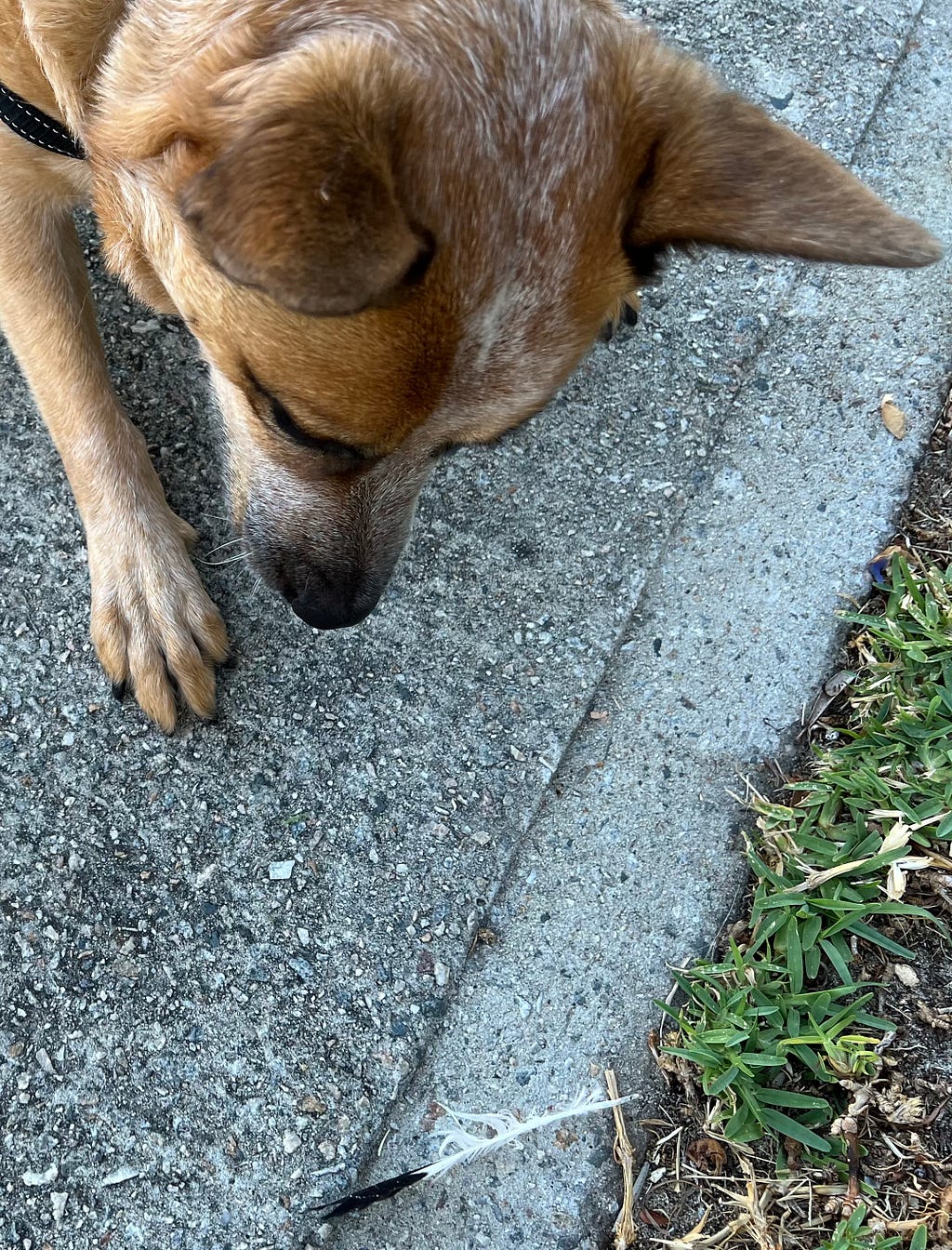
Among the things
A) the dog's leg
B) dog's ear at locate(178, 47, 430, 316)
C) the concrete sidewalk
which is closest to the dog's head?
dog's ear at locate(178, 47, 430, 316)

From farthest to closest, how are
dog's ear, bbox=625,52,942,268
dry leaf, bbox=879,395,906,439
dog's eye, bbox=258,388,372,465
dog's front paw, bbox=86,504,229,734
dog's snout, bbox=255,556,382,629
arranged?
dry leaf, bbox=879,395,906,439
dog's front paw, bbox=86,504,229,734
dog's snout, bbox=255,556,382,629
dog's eye, bbox=258,388,372,465
dog's ear, bbox=625,52,942,268

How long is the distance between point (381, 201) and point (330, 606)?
109 centimetres

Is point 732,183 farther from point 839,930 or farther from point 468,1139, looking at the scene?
point 468,1139

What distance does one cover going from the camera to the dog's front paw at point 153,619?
2545mm

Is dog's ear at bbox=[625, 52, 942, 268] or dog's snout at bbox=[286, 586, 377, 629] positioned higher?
dog's ear at bbox=[625, 52, 942, 268]

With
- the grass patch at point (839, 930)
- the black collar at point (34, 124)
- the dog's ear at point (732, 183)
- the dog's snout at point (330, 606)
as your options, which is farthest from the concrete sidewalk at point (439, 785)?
the dog's ear at point (732, 183)

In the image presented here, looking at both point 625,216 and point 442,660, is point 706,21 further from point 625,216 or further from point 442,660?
point 442,660

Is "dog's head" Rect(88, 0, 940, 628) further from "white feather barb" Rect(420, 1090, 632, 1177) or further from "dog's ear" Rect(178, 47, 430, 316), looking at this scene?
"white feather barb" Rect(420, 1090, 632, 1177)

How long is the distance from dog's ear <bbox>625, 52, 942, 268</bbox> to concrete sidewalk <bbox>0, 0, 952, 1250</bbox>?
106 cm

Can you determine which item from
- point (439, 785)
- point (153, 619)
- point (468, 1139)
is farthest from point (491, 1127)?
point (153, 619)

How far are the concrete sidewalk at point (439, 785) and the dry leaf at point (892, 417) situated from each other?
42 millimetres

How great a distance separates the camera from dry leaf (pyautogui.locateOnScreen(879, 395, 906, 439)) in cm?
300

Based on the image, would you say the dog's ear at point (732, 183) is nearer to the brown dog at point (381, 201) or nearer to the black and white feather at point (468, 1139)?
the brown dog at point (381, 201)

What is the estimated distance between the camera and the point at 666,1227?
215cm
